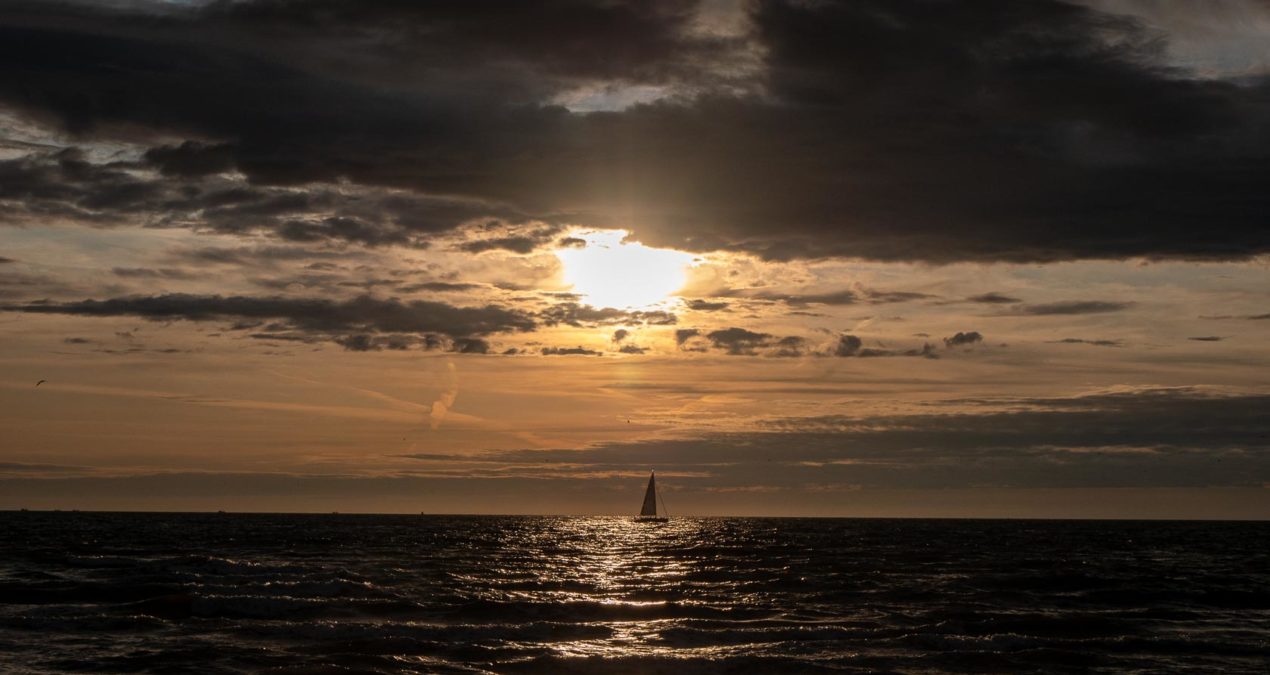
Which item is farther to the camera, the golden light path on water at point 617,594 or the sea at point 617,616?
the golden light path on water at point 617,594

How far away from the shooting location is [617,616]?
1709 inches

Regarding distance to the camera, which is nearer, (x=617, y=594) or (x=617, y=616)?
(x=617, y=616)

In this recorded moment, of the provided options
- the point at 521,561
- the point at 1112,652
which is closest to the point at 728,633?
the point at 1112,652

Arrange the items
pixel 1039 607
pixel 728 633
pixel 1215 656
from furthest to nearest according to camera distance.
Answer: pixel 1039 607, pixel 728 633, pixel 1215 656

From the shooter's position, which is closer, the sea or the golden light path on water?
the sea

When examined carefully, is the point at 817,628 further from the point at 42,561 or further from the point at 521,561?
the point at 42,561

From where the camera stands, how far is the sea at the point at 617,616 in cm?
3272

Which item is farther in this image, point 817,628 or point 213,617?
point 213,617

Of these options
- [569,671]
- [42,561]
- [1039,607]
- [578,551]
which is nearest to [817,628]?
[569,671]

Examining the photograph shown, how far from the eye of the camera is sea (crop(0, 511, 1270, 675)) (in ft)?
107

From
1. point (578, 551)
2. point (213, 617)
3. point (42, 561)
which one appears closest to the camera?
point (213, 617)

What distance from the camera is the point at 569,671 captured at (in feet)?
104

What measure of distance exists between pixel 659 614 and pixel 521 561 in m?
33.5

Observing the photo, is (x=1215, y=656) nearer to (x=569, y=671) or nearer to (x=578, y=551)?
(x=569, y=671)
